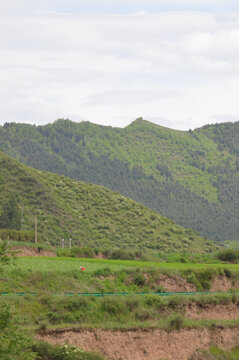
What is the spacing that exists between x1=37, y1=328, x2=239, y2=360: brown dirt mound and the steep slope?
5069 cm

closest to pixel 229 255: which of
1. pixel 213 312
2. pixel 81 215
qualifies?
pixel 213 312

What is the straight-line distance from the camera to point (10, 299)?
27.1 metres

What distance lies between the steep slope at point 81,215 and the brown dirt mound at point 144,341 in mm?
50694

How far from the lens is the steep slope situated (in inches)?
3393

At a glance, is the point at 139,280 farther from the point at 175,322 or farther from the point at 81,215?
the point at 81,215

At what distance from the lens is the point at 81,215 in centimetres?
9744

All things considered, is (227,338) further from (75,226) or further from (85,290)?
(75,226)

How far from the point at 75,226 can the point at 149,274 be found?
55.7 meters

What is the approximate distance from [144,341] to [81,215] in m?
70.5

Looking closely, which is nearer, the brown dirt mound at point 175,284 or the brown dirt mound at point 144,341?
the brown dirt mound at point 144,341

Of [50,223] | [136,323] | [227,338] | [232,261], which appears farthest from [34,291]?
[50,223]

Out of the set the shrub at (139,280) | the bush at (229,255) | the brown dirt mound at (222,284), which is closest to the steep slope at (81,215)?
the bush at (229,255)

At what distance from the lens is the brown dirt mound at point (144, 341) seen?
83.7 feet

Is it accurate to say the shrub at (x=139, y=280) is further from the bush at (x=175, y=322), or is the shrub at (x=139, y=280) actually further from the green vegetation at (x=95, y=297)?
the bush at (x=175, y=322)
